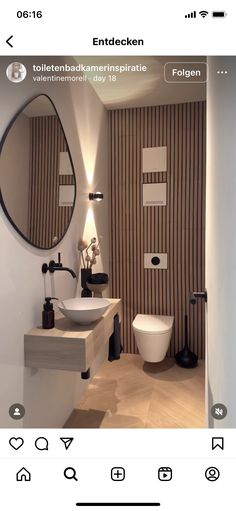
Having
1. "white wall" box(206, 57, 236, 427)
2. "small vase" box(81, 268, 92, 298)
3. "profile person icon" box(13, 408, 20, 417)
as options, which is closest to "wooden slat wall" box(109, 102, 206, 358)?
"small vase" box(81, 268, 92, 298)

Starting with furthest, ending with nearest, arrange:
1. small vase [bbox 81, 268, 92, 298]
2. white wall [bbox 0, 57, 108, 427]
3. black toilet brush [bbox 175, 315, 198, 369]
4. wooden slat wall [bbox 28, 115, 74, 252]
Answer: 1. black toilet brush [bbox 175, 315, 198, 369]
2. small vase [bbox 81, 268, 92, 298]
3. wooden slat wall [bbox 28, 115, 74, 252]
4. white wall [bbox 0, 57, 108, 427]

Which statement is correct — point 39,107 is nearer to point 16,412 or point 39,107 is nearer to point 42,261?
point 42,261

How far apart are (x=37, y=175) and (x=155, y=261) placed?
Result: 1099 mm

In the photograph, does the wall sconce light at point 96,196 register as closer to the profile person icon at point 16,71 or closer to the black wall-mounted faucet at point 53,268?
the black wall-mounted faucet at point 53,268

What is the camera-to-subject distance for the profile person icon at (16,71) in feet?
1.61

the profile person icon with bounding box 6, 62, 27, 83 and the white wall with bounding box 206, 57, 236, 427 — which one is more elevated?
the profile person icon with bounding box 6, 62, 27, 83

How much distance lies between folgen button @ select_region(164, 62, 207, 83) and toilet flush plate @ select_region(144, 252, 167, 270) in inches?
49.5
